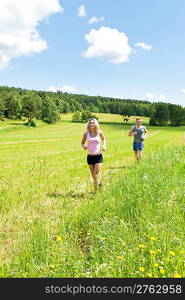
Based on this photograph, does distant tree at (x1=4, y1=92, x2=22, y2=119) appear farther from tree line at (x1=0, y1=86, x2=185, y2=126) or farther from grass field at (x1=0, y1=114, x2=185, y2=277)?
grass field at (x1=0, y1=114, x2=185, y2=277)

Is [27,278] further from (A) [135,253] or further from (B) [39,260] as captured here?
(A) [135,253]

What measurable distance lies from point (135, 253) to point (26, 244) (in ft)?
5.33

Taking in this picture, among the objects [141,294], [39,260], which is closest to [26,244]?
[39,260]

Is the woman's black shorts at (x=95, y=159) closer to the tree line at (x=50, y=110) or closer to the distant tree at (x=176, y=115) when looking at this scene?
the tree line at (x=50, y=110)

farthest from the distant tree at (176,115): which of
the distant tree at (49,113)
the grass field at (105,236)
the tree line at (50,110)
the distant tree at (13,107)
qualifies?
the grass field at (105,236)

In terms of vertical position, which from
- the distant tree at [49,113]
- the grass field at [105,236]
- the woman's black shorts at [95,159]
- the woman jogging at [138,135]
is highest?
the distant tree at [49,113]

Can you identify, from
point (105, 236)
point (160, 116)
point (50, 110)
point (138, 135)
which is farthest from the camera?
point (160, 116)

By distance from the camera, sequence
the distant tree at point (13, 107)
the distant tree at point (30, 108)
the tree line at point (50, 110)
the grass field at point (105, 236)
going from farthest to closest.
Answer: the distant tree at point (13, 107) < the tree line at point (50, 110) < the distant tree at point (30, 108) < the grass field at point (105, 236)

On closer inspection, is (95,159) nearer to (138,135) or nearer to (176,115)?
(138,135)

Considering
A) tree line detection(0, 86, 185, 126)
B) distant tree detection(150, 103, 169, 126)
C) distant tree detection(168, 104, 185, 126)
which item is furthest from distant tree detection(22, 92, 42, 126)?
distant tree detection(168, 104, 185, 126)

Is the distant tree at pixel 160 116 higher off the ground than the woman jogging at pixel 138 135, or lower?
higher

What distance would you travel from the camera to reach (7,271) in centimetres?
326

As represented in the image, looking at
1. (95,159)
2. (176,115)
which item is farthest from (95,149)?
(176,115)

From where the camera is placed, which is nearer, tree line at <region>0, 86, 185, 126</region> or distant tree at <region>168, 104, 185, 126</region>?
tree line at <region>0, 86, 185, 126</region>
